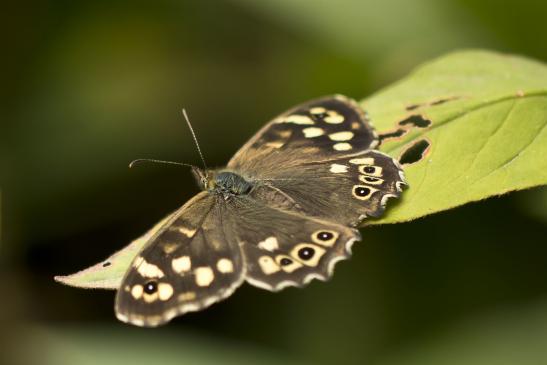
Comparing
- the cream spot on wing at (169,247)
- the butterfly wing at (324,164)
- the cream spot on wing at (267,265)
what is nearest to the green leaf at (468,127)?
the butterfly wing at (324,164)

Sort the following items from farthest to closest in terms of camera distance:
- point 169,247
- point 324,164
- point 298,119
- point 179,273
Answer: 1. point 298,119
2. point 324,164
3. point 169,247
4. point 179,273

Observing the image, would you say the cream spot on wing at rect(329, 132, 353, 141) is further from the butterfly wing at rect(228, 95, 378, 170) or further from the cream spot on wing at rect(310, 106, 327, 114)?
the cream spot on wing at rect(310, 106, 327, 114)

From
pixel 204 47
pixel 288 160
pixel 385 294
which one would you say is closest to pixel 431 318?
pixel 385 294

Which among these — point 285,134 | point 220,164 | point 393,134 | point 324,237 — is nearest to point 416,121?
point 393,134

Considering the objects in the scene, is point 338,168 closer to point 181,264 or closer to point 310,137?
point 310,137

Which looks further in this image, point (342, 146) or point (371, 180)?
point (342, 146)

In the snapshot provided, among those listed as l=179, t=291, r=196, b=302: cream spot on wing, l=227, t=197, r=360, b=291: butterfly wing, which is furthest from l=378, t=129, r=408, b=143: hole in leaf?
l=179, t=291, r=196, b=302: cream spot on wing

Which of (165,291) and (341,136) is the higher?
(341,136)

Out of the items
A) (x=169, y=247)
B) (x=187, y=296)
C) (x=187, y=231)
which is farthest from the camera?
(x=187, y=231)
